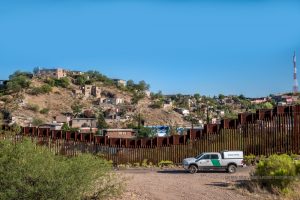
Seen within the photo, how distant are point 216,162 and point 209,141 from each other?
480 centimetres

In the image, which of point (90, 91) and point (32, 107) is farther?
point (90, 91)

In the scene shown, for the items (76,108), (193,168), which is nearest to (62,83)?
(76,108)

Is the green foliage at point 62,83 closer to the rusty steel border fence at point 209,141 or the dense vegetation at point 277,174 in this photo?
the rusty steel border fence at point 209,141

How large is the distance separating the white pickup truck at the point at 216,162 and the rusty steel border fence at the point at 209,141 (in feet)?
13.1

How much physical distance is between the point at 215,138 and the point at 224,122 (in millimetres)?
1226

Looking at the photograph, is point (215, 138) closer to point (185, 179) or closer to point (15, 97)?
point (185, 179)

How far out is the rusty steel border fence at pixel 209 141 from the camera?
2955 centimetres

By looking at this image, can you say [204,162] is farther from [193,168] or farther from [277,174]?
[277,174]

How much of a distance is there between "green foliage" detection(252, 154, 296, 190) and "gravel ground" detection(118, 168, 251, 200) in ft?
4.51

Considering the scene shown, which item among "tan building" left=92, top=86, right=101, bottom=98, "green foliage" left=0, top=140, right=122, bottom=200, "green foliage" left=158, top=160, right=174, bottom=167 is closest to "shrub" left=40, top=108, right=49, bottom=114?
"tan building" left=92, top=86, right=101, bottom=98

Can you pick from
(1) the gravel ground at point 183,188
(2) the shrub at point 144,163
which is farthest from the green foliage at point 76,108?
(1) the gravel ground at point 183,188

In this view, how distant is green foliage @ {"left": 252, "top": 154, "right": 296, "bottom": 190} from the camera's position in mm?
18641

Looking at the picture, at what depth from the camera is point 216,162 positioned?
85.6 feet

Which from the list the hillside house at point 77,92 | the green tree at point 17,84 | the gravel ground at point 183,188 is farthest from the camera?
the hillside house at point 77,92
